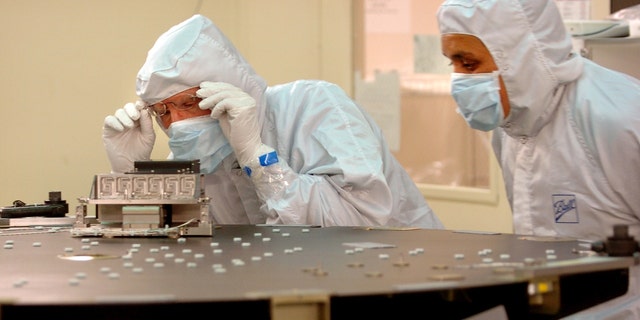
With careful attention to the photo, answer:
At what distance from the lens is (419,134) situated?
15.2 ft

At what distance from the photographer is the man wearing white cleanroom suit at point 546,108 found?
220 cm

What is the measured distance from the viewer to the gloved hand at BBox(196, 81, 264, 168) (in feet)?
7.88

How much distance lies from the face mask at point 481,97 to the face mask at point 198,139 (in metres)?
0.59

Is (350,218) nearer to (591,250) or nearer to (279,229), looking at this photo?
(279,229)

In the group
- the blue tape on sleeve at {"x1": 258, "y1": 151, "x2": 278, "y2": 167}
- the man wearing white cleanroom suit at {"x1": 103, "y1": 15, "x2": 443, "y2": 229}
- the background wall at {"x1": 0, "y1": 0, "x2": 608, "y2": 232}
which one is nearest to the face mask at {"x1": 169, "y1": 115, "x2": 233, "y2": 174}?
the man wearing white cleanroom suit at {"x1": 103, "y1": 15, "x2": 443, "y2": 229}

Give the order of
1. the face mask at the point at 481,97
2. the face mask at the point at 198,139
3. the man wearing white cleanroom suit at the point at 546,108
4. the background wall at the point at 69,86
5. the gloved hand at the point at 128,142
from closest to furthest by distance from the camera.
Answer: the man wearing white cleanroom suit at the point at 546,108
the face mask at the point at 481,97
the face mask at the point at 198,139
the gloved hand at the point at 128,142
the background wall at the point at 69,86

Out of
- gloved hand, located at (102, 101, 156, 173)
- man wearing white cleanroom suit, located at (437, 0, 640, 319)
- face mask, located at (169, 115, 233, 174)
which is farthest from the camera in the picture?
gloved hand, located at (102, 101, 156, 173)

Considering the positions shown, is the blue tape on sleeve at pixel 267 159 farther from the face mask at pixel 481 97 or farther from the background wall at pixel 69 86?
the background wall at pixel 69 86

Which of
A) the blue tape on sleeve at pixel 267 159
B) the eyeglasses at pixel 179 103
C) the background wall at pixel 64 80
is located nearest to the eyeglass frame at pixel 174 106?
the eyeglasses at pixel 179 103

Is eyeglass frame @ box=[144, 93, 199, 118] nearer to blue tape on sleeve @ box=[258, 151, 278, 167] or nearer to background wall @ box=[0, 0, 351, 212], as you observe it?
blue tape on sleeve @ box=[258, 151, 278, 167]

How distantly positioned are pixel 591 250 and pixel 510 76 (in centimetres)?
72

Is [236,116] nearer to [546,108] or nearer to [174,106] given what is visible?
[174,106]

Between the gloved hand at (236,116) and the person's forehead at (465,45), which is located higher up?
the person's forehead at (465,45)

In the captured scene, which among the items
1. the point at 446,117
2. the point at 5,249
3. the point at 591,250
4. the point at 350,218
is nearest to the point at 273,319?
the point at 591,250
